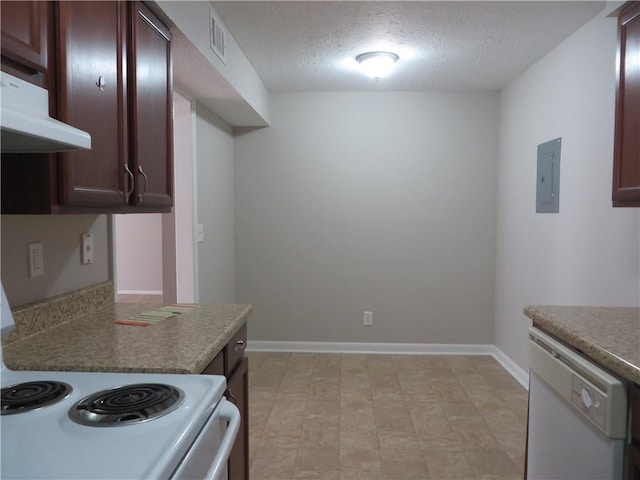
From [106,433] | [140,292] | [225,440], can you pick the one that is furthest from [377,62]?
[140,292]

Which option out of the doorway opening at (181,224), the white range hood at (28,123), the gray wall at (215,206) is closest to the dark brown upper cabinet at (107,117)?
the white range hood at (28,123)

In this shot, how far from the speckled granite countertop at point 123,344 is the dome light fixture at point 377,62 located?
208cm

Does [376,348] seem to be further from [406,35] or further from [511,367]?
[406,35]

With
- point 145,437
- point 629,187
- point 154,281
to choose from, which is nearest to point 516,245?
point 629,187

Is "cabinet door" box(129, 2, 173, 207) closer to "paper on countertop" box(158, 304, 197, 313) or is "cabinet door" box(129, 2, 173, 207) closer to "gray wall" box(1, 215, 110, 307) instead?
"gray wall" box(1, 215, 110, 307)

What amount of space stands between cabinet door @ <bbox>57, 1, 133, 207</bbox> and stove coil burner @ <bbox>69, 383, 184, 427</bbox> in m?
0.56

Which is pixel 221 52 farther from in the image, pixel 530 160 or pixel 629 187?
pixel 530 160

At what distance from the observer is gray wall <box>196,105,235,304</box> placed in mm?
3494

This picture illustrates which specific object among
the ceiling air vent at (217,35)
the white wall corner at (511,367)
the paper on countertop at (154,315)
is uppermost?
the ceiling air vent at (217,35)

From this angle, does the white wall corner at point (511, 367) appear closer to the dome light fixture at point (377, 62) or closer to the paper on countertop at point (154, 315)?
the dome light fixture at point (377, 62)

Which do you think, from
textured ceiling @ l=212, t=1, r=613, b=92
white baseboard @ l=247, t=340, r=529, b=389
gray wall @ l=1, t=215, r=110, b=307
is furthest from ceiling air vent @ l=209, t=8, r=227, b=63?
white baseboard @ l=247, t=340, r=529, b=389

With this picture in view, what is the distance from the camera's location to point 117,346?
4.79 feet

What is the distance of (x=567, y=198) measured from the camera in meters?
2.94

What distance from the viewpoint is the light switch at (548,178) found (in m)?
3.07
